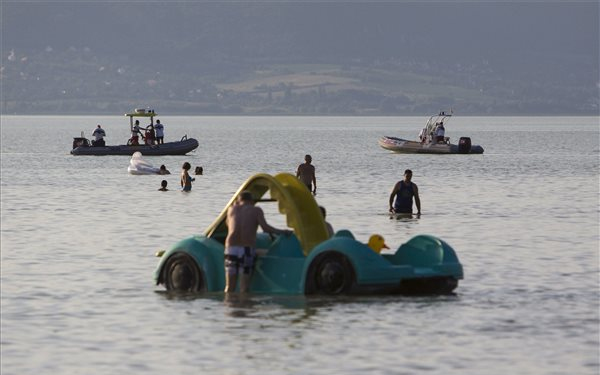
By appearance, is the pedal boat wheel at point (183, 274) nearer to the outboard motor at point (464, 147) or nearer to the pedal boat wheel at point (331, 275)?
the pedal boat wheel at point (331, 275)

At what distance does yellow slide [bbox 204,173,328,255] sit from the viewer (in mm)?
23844

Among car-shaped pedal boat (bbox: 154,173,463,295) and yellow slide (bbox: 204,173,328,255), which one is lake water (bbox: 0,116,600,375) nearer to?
car-shaped pedal boat (bbox: 154,173,463,295)

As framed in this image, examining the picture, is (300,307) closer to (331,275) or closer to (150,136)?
(331,275)

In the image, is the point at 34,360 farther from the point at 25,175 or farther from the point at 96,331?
the point at 25,175

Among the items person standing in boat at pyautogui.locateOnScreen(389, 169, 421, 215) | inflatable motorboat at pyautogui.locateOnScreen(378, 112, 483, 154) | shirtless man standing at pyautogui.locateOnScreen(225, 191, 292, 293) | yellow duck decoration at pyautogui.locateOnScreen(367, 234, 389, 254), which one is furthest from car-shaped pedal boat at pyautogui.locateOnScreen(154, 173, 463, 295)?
inflatable motorboat at pyautogui.locateOnScreen(378, 112, 483, 154)

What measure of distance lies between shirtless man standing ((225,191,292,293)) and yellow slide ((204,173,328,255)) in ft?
1.69

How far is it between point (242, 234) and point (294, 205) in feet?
3.24

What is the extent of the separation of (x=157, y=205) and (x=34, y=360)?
95.0ft

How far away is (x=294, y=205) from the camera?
23.7 m

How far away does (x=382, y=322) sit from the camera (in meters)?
21.6

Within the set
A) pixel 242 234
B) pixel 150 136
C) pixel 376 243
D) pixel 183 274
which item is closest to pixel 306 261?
pixel 242 234

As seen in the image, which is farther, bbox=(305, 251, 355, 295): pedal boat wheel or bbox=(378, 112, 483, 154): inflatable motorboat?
bbox=(378, 112, 483, 154): inflatable motorboat

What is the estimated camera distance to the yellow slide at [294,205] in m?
23.8

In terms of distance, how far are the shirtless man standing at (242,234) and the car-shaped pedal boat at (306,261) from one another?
0.44 metres
